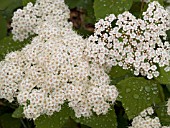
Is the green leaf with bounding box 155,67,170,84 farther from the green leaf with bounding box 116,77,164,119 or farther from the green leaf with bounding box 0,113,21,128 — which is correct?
the green leaf with bounding box 0,113,21,128

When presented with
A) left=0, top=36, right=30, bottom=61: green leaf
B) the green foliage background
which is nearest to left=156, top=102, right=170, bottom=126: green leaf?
the green foliage background

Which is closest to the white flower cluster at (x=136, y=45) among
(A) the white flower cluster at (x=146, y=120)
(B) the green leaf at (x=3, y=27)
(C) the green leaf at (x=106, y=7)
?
(C) the green leaf at (x=106, y=7)

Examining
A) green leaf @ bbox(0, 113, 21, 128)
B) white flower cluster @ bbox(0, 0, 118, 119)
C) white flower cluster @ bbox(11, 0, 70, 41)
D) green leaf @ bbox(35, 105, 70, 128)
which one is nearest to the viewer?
white flower cluster @ bbox(0, 0, 118, 119)

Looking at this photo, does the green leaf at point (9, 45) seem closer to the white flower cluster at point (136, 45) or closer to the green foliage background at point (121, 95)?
the green foliage background at point (121, 95)

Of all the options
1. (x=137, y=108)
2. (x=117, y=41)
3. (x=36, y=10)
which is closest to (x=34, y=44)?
(x=36, y=10)

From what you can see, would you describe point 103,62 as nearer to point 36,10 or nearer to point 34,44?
point 34,44

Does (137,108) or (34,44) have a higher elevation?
(34,44)
